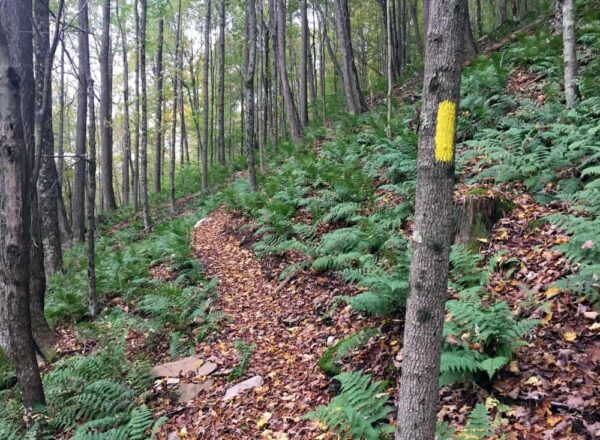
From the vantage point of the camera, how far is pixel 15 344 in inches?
169

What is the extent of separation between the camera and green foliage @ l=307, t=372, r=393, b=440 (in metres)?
3.17

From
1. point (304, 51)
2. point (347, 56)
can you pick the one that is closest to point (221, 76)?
point (304, 51)

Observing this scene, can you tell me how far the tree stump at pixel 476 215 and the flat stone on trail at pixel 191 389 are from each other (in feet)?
11.5

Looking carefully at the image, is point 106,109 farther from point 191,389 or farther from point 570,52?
point 570,52

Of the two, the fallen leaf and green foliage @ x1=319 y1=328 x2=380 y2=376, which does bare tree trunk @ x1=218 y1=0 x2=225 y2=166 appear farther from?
the fallen leaf

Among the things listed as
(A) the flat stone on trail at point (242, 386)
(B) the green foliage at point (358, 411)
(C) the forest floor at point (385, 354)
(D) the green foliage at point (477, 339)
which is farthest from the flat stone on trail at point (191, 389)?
(D) the green foliage at point (477, 339)

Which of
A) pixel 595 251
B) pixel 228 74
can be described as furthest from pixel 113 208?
pixel 595 251

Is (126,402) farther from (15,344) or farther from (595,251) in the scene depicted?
(595,251)

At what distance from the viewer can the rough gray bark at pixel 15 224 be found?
4.09 m

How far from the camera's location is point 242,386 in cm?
466

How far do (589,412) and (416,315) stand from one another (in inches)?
59.5

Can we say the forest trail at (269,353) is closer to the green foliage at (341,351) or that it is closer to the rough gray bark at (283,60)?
the green foliage at (341,351)

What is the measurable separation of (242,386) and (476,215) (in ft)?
11.4

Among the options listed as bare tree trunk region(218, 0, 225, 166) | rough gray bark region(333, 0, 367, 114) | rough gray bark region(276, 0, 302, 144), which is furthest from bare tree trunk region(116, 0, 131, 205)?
rough gray bark region(333, 0, 367, 114)
